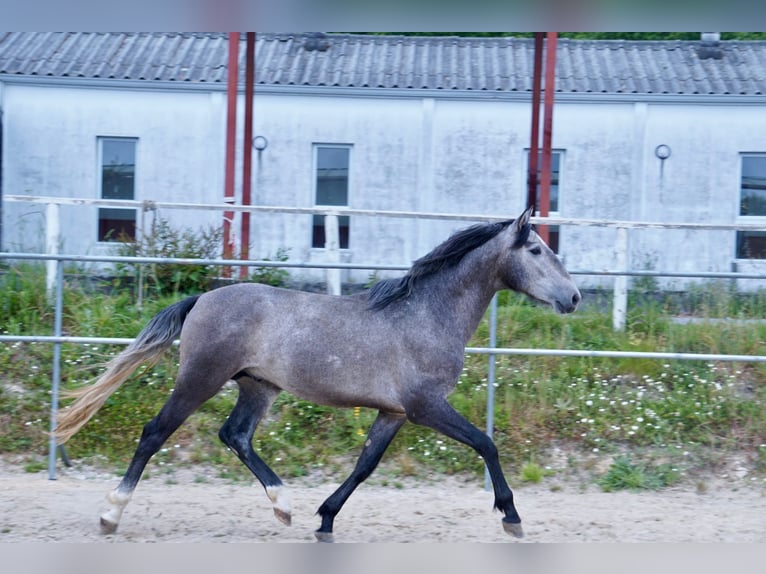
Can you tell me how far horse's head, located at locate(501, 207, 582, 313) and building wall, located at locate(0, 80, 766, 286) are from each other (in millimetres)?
7638

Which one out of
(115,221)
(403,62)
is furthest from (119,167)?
(403,62)

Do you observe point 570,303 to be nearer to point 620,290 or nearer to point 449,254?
point 449,254

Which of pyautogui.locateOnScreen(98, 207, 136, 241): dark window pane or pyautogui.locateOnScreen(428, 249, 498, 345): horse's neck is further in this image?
pyautogui.locateOnScreen(98, 207, 136, 241): dark window pane

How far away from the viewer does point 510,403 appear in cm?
646

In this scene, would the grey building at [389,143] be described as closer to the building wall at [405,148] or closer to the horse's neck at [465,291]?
the building wall at [405,148]

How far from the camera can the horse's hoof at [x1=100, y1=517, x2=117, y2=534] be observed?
4.59 m

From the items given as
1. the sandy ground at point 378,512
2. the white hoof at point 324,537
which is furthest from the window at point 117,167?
the white hoof at point 324,537

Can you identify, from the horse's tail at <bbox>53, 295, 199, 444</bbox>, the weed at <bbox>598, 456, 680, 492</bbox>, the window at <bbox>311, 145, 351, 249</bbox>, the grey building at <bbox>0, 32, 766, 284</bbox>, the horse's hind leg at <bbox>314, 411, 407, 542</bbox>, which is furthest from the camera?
the window at <bbox>311, 145, 351, 249</bbox>

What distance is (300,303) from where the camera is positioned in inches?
185

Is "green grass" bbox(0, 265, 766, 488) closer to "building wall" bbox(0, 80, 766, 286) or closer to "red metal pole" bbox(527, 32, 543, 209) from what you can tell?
"red metal pole" bbox(527, 32, 543, 209)

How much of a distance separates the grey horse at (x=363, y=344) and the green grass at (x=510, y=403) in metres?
1.50

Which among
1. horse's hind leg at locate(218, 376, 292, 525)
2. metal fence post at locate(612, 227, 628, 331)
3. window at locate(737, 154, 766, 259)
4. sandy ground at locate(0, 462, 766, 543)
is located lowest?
sandy ground at locate(0, 462, 766, 543)

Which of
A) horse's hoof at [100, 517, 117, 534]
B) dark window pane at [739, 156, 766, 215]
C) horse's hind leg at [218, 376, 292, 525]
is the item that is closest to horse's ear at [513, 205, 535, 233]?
horse's hind leg at [218, 376, 292, 525]
